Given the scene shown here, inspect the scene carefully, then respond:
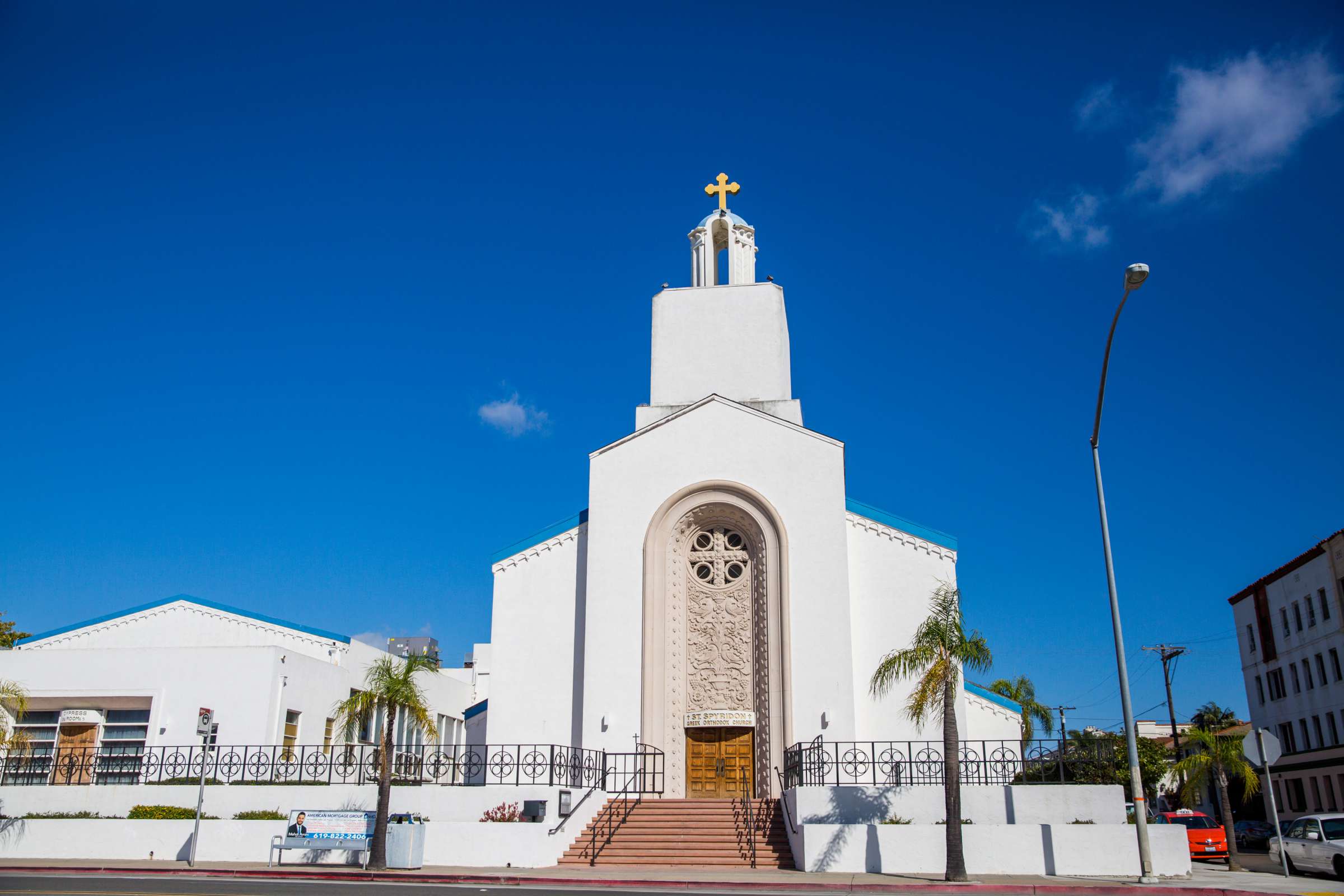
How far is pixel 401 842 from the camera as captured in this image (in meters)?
20.9

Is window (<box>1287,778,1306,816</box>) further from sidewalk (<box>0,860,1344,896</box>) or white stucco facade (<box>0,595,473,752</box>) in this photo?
white stucco facade (<box>0,595,473,752</box>)

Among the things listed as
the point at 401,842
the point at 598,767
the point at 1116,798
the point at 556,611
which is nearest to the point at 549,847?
the point at 401,842

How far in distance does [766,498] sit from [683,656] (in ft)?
16.8

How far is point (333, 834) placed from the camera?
21.2 metres

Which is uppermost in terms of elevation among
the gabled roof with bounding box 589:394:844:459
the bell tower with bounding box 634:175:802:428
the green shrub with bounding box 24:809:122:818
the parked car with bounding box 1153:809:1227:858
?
the bell tower with bounding box 634:175:802:428

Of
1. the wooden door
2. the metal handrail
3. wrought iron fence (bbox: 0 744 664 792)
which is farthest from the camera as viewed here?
the wooden door

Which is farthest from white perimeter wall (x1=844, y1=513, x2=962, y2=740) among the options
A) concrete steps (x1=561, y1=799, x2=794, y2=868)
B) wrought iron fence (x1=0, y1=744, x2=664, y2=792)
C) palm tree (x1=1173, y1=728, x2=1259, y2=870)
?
palm tree (x1=1173, y1=728, x2=1259, y2=870)

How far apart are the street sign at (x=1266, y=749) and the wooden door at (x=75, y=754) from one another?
90.5ft

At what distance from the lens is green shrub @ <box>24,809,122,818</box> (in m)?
24.2

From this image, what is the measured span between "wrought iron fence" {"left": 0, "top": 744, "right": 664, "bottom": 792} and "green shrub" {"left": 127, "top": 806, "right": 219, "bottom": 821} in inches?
36.6

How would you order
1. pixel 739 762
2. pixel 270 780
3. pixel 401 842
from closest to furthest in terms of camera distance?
pixel 401 842, pixel 270 780, pixel 739 762

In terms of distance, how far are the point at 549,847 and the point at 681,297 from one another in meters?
19.4

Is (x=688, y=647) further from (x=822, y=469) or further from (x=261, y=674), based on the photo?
(x=261, y=674)

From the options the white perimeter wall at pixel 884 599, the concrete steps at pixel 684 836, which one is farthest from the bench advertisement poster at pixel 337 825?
the white perimeter wall at pixel 884 599
